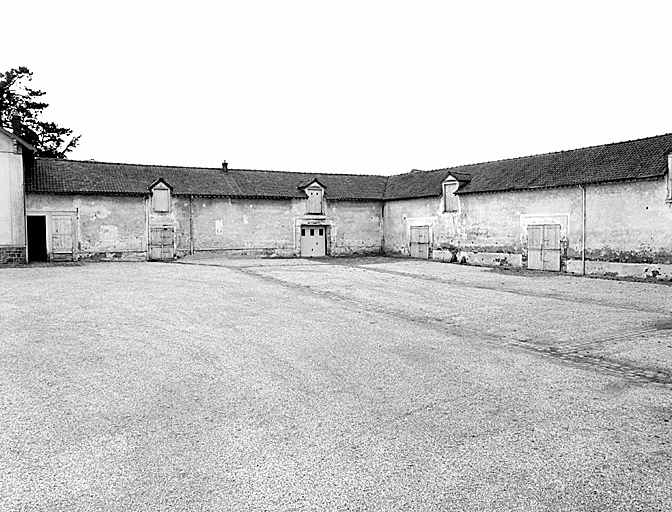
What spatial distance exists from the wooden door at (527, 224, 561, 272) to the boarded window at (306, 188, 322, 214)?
11.7 meters

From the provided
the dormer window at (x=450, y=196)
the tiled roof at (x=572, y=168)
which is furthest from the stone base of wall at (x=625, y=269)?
the dormer window at (x=450, y=196)

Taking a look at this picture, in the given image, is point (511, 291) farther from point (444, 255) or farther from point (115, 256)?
point (115, 256)

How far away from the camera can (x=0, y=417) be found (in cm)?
478

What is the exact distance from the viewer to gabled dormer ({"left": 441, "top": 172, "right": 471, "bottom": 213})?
1000 inches

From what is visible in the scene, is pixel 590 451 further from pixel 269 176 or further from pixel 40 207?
pixel 269 176

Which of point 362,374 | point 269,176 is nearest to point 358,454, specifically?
point 362,374

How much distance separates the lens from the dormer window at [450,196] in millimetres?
25484

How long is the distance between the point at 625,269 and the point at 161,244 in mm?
19560

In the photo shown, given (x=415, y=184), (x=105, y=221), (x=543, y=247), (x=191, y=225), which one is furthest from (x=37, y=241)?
(x=543, y=247)

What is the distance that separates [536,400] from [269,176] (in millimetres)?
26187

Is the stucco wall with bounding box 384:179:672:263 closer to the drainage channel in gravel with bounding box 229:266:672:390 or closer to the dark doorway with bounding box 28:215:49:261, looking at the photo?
the drainage channel in gravel with bounding box 229:266:672:390

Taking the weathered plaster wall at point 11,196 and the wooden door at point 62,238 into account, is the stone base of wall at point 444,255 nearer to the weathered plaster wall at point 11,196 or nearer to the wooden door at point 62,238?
the wooden door at point 62,238

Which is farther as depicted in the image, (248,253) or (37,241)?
(248,253)

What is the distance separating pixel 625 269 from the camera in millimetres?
18391
